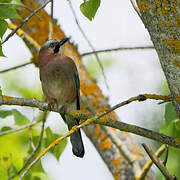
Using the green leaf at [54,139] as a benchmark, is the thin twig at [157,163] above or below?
below

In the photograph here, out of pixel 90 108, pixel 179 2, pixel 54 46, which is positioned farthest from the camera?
pixel 54 46

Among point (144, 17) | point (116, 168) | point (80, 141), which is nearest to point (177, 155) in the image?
point (116, 168)

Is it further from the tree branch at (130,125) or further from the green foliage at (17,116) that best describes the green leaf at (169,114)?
the green foliage at (17,116)

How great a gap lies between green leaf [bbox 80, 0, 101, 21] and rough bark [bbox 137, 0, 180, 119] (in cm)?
33

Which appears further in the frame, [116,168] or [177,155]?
[177,155]

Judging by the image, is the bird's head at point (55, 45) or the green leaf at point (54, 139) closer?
the green leaf at point (54, 139)

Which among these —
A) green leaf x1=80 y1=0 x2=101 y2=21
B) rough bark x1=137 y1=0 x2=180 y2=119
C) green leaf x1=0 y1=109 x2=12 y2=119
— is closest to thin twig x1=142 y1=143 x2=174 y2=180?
rough bark x1=137 y1=0 x2=180 y2=119

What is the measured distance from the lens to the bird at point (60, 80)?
427 centimetres

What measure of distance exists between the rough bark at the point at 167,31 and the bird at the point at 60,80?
2.10 m

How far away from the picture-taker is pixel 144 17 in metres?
2.31

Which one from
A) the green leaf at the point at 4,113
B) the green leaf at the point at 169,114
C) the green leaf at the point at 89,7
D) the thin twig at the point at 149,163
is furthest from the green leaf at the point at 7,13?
the thin twig at the point at 149,163

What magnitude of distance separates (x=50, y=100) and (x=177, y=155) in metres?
1.85

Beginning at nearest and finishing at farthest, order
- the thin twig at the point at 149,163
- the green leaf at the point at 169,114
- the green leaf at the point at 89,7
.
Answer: the green leaf at the point at 89,7 < the green leaf at the point at 169,114 < the thin twig at the point at 149,163

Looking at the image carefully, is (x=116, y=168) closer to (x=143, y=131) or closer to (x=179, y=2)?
(x=143, y=131)
